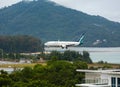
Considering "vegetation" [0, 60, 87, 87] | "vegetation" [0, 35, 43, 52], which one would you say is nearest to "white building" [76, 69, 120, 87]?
"vegetation" [0, 60, 87, 87]

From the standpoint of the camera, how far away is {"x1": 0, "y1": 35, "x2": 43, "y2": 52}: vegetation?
445ft

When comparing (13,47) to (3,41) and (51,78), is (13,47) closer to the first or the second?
(3,41)

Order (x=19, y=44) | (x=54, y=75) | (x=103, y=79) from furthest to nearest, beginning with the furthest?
(x=19, y=44) → (x=54, y=75) → (x=103, y=79)

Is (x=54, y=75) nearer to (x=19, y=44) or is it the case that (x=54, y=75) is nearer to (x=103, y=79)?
(x=103, y=79)

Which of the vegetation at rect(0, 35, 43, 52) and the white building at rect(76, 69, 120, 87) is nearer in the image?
the white building at rect(76, 69, 120, 87)

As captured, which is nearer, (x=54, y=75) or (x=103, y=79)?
(x=103, y=79)

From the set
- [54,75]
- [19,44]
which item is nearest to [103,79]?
[54,75]

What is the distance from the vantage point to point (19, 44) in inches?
5443

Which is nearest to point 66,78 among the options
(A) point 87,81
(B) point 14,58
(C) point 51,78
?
(C) point 51,78

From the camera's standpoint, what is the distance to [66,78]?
38.3 metres

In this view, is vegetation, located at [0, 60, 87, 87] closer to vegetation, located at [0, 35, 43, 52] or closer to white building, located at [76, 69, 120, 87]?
white building, located at [76, 69, 120, 87]

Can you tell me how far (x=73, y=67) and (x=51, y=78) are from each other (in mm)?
2771

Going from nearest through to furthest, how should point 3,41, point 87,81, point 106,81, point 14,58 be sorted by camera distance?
point 106,81, point 87,81, point 14,58, point 3,41

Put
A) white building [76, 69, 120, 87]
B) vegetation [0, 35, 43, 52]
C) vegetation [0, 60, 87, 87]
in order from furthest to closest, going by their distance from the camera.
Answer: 1. vegetation [0, 35, 43, 52]
2. vegetation [0, 60, 87, 87]
3. white building [76, 69, 120, 87]
